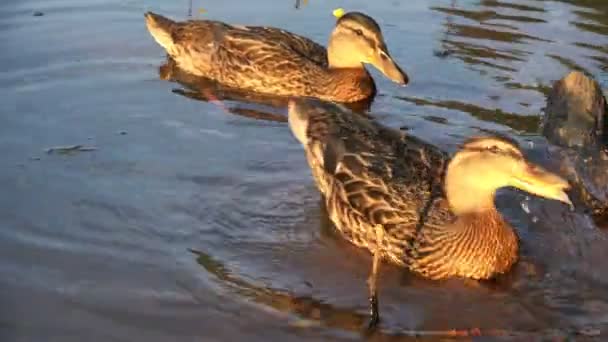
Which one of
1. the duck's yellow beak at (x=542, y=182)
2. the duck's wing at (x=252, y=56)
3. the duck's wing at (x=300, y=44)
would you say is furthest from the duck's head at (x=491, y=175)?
the duck's wing at (x=300, y=44)

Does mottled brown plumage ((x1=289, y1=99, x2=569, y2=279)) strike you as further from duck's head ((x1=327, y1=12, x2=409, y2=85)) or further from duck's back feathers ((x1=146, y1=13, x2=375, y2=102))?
duck's back feathers ((x1=146, y1=13, x2=375, y2=102))

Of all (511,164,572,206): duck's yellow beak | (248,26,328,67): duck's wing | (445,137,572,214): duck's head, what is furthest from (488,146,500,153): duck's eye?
(248,26,328,67): duck's wing

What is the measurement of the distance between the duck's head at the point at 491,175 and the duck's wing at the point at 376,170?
22 centimetres

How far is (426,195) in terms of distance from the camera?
20.7 feet

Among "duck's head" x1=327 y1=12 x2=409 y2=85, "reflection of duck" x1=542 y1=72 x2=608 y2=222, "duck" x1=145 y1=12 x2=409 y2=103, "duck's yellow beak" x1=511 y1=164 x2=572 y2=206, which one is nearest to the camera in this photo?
"duck's yellow beak" x1=511 y1=164 x2=572 y2=206

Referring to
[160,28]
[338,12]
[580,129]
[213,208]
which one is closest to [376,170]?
[213,208]

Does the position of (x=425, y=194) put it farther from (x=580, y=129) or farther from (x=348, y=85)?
(x=348, y=85)

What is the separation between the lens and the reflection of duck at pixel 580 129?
7418 mm

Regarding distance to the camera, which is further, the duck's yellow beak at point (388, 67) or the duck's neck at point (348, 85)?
the duck's neck at point (348, 85)

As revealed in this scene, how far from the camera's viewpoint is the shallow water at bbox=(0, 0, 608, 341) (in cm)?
541

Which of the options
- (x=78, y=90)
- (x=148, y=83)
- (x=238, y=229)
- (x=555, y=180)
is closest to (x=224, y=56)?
(x=148, y=83)

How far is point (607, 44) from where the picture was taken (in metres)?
10.5

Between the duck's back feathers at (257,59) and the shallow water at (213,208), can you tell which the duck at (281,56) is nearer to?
the duck's back feathers at (257,59)

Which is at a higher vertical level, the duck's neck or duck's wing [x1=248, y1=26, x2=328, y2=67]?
duck's wing [x1=248, y1=26, x2=328, y2=67]
